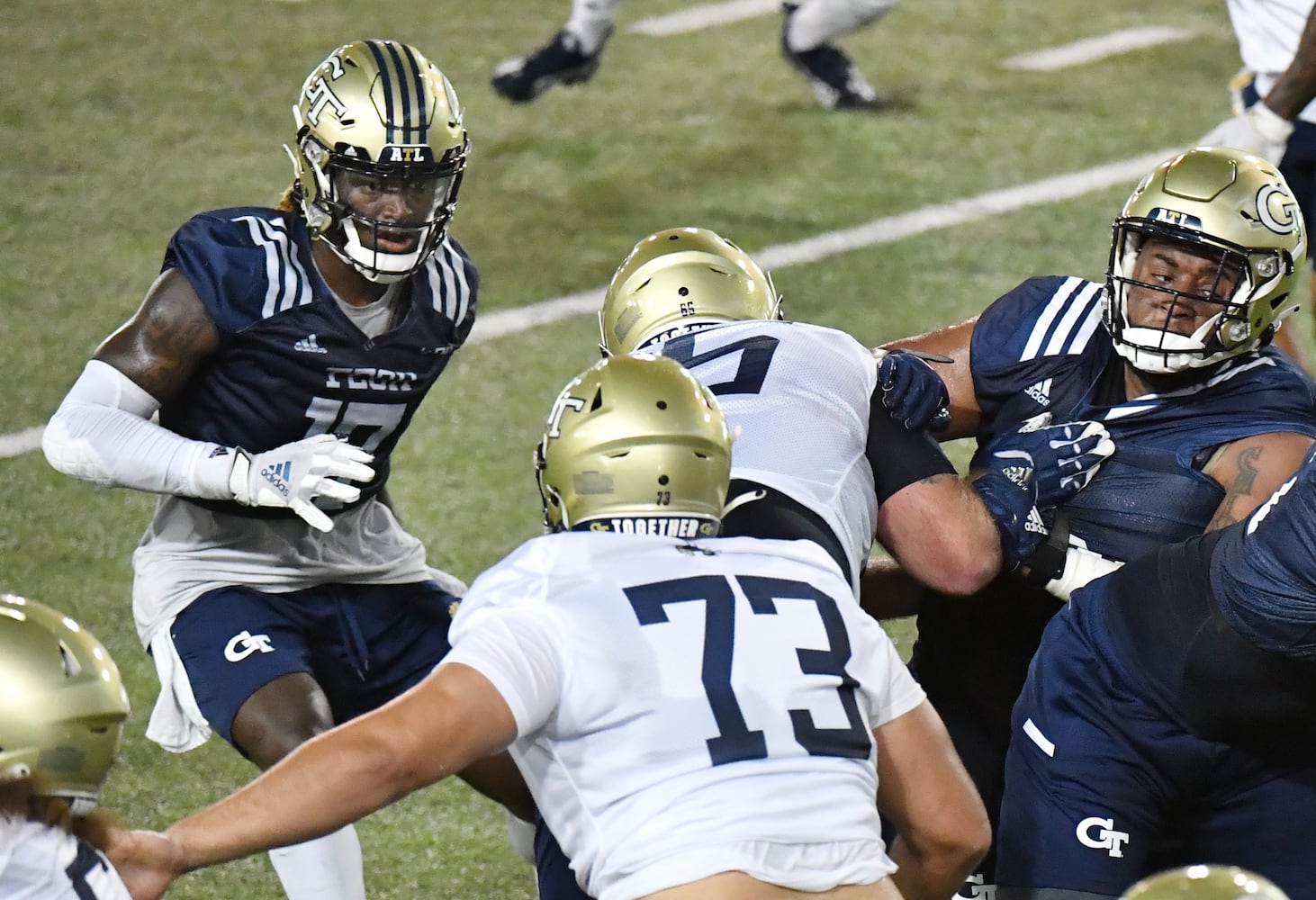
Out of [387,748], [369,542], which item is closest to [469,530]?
[369,542]

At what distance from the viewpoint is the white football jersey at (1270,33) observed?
667 centimetres

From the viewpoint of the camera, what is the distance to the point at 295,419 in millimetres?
3943

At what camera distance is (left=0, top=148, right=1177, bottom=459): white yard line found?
7324 millimetres

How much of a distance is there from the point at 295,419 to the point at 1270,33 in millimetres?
4339

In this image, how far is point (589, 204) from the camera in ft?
27.3

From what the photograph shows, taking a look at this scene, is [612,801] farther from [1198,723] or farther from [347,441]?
[347,441]

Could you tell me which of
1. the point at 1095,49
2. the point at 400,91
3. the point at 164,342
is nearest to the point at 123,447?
the point at 164,342

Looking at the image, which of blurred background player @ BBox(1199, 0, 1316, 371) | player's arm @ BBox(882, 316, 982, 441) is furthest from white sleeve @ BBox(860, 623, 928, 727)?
blurred background player @ BBox(1199, 0, 1316, 371)

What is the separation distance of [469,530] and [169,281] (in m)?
2.23

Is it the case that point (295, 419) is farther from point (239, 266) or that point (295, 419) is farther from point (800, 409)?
point (800, 409)

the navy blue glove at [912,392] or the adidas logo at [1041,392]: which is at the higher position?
the navy blue glove at [912,392]

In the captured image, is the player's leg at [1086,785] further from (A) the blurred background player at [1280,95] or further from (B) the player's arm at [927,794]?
(A) the blurred background player at [1280,95]

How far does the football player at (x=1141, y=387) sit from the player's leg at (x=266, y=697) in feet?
4.25

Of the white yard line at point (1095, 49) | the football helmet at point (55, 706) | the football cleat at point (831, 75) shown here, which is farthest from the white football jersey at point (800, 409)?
the white yard line at point (1095, 49)
